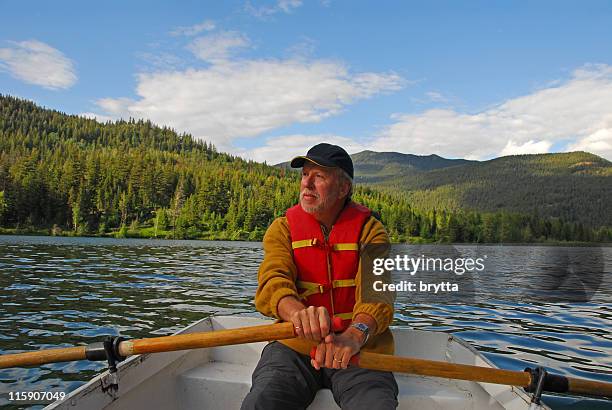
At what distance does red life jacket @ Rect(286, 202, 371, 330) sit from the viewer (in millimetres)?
3639

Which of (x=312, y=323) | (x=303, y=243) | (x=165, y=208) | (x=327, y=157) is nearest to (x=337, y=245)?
(x=303, y=243)

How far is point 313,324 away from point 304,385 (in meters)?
0.72

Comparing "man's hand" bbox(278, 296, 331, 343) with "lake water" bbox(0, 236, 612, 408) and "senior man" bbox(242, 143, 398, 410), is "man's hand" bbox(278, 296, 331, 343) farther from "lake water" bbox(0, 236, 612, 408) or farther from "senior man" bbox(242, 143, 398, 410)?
"lake water" bbox(0, 236, 612, 408)

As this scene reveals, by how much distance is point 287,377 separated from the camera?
10.7ft

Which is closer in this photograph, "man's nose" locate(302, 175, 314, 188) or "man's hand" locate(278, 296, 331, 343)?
"man's hand" locate(278, 296, 331, 343)

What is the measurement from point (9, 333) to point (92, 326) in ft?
4.63

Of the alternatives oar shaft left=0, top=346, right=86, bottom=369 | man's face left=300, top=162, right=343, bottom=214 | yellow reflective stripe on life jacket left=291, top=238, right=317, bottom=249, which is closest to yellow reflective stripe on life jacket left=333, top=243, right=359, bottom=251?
yellow reflective stripe on life jacket left=291, top=238, right=317, bottom=249

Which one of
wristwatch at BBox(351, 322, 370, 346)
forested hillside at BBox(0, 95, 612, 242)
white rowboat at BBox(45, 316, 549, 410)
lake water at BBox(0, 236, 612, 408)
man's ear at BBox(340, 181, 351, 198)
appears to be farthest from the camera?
forested hillside at BBox(0, 95, 612, 242)

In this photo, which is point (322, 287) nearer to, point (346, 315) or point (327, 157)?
point (346, 315)

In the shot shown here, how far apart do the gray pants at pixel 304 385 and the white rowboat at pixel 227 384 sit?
0.28 meters

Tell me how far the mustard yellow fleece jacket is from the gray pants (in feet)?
0.95

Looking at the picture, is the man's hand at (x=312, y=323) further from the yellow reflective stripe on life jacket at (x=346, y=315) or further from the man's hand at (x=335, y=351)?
the yellow reflective stripe on life jacket at (x=346, y=315)

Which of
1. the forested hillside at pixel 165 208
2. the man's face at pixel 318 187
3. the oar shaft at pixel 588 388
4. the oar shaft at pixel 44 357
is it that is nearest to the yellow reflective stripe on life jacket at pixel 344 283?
the man's face at pixel 318 187

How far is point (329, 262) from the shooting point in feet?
12.1
